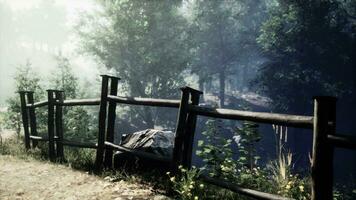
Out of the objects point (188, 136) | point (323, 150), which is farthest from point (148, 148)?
point (323, 150)

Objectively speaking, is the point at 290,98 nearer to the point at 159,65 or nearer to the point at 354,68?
the point at 354,68

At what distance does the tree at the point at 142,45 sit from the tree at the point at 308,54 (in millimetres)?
9190

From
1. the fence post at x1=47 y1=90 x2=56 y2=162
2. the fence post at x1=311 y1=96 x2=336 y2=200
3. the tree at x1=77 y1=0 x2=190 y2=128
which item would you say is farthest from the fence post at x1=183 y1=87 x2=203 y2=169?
the tree at x1=77 y1=0 x2=190 y2=128

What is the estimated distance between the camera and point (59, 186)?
5.99 metres

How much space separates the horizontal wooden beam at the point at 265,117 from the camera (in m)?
3.63

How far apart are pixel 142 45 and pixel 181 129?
29.7 metres

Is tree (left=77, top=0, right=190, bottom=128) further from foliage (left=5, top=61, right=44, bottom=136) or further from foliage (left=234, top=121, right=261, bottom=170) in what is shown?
foliage (left=234, top=121, right=261, bottom=170)

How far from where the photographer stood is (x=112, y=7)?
32.7 m

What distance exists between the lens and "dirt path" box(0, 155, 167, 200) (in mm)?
5258

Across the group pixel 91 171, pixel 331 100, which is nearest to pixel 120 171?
pixel 91 171

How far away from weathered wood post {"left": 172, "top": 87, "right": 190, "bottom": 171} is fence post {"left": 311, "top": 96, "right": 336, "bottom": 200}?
2.18m

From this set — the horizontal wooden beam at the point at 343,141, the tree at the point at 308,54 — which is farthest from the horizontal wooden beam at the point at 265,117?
the tree at the point at 308,54

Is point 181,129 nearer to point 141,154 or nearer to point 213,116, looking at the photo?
point 213,116

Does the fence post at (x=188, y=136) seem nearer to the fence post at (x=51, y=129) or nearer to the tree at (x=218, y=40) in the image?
the fence post at (x=51, y=129)
